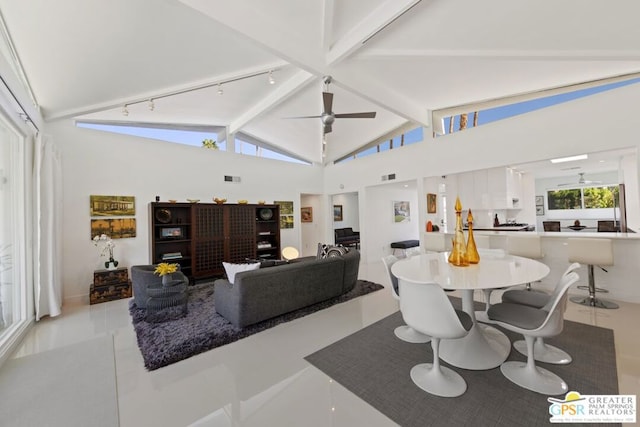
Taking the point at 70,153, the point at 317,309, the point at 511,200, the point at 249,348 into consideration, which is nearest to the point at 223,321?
the point at 249,348

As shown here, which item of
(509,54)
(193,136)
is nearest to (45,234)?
(193,136)

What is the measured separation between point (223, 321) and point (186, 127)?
4.77m

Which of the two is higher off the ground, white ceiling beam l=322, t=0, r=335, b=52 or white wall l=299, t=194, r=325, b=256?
white ceiling beam l=322, t=0, r=335, b=52

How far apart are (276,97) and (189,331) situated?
3994 millimetres

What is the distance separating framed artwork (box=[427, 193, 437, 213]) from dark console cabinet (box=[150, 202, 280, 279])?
13.8 ft

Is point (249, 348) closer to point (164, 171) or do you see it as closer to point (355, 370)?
point (355, 370)

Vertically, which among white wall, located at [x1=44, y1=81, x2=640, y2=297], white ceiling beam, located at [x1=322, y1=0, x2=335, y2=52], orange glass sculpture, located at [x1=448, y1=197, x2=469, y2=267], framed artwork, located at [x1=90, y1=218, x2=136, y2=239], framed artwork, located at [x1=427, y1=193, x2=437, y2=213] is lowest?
orange glass sculpture, located at [x1=448, y1=197, x2=469, y2=267]

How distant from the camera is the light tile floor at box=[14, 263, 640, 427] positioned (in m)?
1.71

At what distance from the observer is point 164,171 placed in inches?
211

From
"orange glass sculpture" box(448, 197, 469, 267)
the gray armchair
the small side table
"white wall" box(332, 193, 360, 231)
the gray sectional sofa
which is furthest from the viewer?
"white wall" box(332, 193, 360, 231)

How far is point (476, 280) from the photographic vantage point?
1869 mm

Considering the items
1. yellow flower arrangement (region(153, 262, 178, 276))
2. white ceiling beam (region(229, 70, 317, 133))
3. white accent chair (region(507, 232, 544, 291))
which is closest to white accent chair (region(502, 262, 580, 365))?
white accent chair (region(507, 232, 544, 291))

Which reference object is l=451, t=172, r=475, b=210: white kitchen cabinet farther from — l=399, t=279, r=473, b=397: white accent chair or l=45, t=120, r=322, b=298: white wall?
l=45, t=120, r=322, b=298: white wall

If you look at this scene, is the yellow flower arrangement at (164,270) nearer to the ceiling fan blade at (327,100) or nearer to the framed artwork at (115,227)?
the framed artwork at (115,227)
